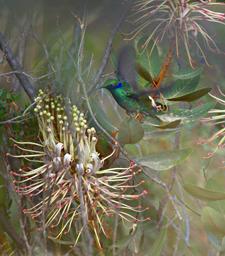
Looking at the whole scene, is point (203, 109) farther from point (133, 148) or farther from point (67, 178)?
point (67, 178)

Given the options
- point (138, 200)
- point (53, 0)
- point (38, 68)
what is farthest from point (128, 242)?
point (53, 0)

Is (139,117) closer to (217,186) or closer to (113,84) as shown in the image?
(113,84)

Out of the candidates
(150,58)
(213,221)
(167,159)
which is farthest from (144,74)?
(213,221)

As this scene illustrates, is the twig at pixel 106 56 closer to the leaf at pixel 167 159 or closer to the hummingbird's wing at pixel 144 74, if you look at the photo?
the hummingbird's wing at pixel 144 74

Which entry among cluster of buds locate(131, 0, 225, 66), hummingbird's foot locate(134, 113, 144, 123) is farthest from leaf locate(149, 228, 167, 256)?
cluster of buds locate(131, 0, 225, 66)

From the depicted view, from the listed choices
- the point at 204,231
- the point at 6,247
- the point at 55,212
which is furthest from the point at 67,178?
the point at 204,231

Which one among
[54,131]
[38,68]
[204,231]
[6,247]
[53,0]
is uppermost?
[53,0]

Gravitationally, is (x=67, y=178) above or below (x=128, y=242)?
above

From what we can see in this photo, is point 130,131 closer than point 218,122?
Yes
